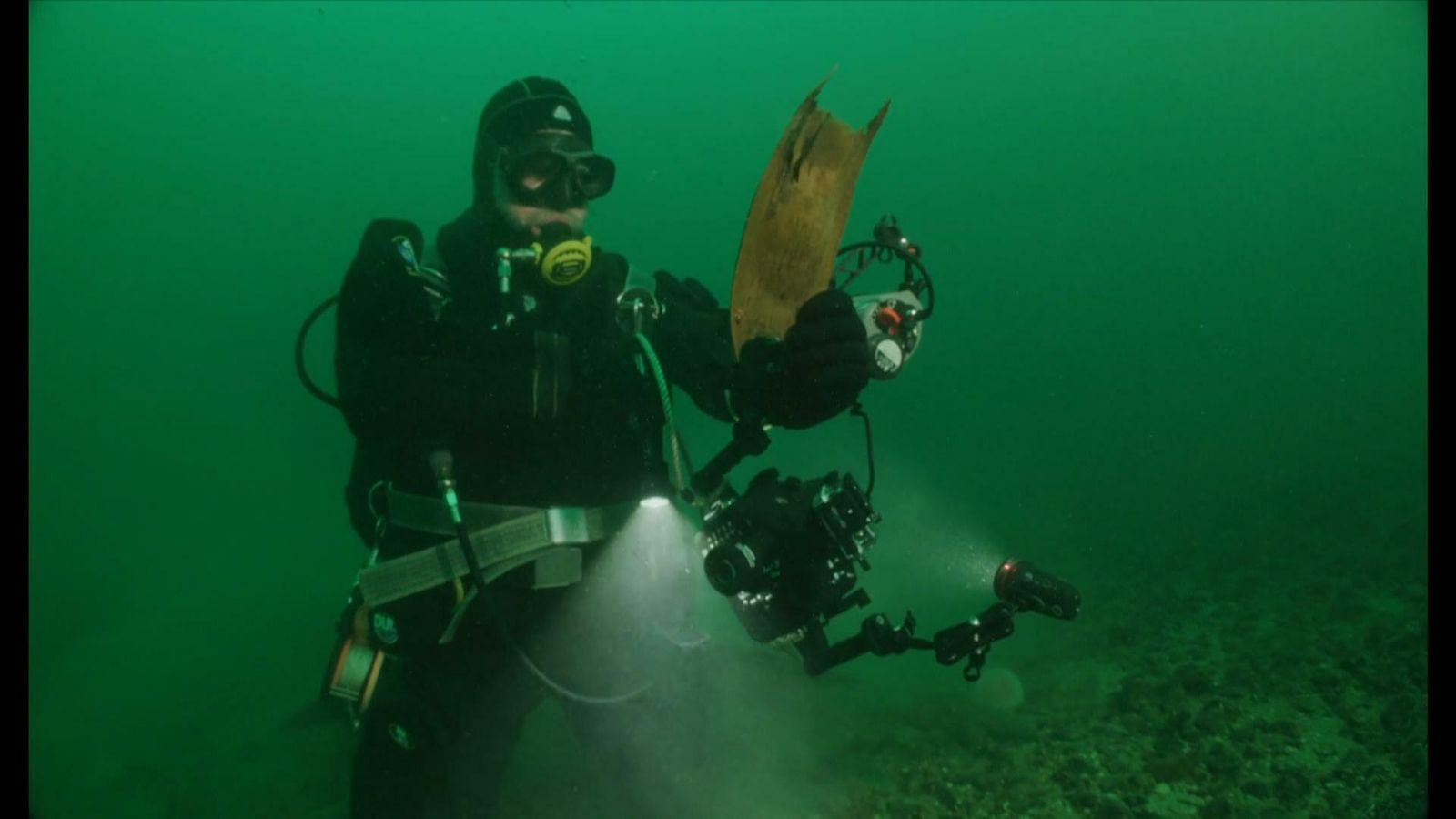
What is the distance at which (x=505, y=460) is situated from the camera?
324 centimetres

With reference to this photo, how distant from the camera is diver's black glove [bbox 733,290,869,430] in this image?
203cm

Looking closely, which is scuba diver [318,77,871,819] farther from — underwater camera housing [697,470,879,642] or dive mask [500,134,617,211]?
underwater camera housing [697,470,879,642]

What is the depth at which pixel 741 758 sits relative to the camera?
5105 mm

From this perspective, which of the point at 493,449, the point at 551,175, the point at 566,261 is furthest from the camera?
the point at 551,175

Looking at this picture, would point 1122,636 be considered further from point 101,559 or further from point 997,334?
point 997,334

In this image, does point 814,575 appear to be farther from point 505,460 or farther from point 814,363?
point 505,460

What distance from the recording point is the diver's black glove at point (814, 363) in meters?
2.03

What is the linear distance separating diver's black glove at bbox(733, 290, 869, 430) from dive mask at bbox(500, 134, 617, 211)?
5.32 ft

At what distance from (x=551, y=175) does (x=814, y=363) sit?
194 cm

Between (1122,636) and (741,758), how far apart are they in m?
4.33

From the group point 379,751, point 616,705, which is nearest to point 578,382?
point 616,705

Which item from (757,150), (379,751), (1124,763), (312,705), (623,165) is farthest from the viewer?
(757,150)

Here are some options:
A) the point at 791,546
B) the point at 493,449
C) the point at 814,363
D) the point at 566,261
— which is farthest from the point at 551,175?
the point at 791,546

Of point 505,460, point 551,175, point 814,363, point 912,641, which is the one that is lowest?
point 912,641
